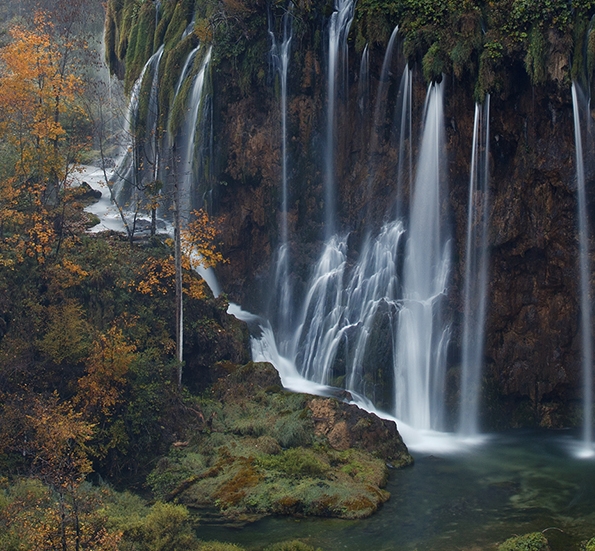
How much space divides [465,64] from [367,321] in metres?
8.08

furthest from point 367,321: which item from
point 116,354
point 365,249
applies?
point 116,354

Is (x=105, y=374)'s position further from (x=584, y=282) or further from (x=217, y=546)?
(x=584, y=282)

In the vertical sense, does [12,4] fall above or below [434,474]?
above

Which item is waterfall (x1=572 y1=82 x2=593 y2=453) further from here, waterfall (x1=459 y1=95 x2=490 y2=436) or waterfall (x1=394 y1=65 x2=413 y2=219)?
waterfall (x1=394 y1=65 x2=413 y2=219)

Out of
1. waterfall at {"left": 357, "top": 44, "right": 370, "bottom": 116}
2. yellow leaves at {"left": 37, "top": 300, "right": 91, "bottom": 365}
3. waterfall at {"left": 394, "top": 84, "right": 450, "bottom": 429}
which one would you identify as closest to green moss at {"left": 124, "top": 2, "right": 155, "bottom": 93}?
waterfall at {"left": 357, "top": 44, "right": 370, "bottom": 116}

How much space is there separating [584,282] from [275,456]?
10.1 m

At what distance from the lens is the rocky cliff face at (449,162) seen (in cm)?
2138

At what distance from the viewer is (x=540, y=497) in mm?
16750

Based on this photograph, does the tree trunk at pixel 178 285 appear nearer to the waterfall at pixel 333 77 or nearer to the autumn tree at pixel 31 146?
the autumn tree at pixel 31 146

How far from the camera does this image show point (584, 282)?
21406 millimetres

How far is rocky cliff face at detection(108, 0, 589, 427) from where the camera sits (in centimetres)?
2138

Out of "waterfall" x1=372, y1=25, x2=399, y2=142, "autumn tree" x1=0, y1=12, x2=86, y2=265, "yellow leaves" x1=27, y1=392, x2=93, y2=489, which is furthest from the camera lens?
"waterfall" x1=372, y1=25, x2=399, y2=142

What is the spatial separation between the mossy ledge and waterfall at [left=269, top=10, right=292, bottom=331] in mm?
5661

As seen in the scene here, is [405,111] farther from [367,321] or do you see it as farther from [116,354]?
[116,354]
